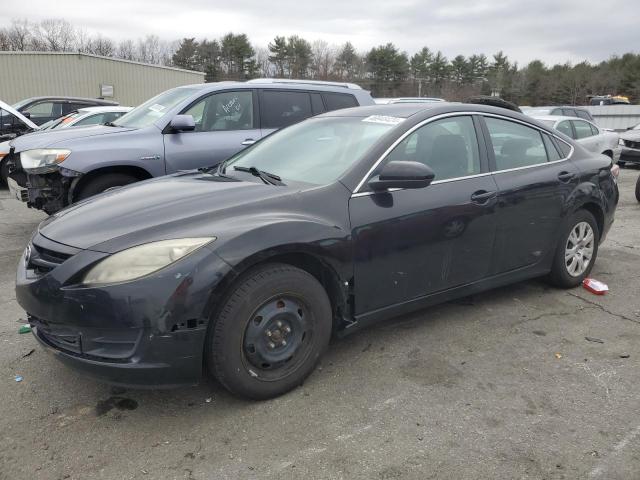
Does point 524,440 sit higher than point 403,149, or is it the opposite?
point 403,149

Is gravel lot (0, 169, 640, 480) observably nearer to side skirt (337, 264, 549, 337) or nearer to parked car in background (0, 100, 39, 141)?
side skirt (337, 264, 549, 337)

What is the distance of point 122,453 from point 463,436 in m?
1.63

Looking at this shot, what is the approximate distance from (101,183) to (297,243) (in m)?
3.70

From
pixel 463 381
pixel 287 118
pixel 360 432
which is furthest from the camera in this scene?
pixel 287 118

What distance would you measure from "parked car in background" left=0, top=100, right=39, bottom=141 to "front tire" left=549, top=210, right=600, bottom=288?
30.9 ft

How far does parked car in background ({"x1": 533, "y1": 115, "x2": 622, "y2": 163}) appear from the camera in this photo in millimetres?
10898

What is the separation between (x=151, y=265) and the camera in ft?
8.20

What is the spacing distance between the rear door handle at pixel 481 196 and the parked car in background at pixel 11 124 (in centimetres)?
910

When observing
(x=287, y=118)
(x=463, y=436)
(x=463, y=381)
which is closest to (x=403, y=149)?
(x=463, y=381)

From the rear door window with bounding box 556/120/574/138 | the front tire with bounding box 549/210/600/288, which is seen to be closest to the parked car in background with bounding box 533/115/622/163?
the rear door window with bounding box 556/120/574/138

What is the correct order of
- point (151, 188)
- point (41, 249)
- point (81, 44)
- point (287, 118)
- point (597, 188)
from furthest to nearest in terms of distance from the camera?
1. point (81, 44)
2. point (287, 118)
3. point (597, 188)
4. point (151, 188)
5. point (41, 249)

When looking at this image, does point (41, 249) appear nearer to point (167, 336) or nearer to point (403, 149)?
point (167, 336)

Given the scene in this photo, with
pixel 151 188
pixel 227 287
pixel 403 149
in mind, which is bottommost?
pixel 227 287

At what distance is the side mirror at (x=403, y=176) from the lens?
310cm
